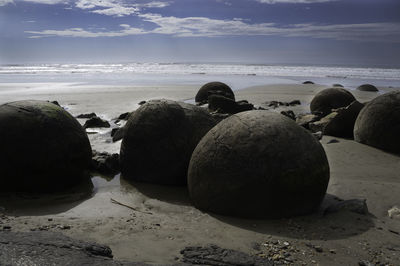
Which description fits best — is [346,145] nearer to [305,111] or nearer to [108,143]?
[108,143]

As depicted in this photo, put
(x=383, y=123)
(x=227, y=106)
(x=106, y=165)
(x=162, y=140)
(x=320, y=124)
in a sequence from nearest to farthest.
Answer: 1. (x=162, y=140)
2. (x=106, y=165)
3. (x=383, y=123)
4. (x=320, y=124)
5. (x=227, y=106)

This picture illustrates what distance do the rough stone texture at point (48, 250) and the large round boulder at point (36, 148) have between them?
5.84ft

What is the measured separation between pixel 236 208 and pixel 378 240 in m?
1.51

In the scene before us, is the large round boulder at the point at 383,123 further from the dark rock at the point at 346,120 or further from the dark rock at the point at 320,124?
the dark rock at the point at 320,124

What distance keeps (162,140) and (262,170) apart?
6.57ft

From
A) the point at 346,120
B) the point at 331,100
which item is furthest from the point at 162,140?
the point at 331,100

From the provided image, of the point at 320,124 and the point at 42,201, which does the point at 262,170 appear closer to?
the point at 42,201

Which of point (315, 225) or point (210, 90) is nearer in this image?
point (315, 225)

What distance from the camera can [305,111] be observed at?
1502 cm

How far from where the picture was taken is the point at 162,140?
5.85m

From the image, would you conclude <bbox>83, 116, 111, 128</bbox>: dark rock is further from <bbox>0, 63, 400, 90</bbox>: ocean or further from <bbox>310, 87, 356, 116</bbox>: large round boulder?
<bbox>0, 63, 400, 90</bbox>: ocean

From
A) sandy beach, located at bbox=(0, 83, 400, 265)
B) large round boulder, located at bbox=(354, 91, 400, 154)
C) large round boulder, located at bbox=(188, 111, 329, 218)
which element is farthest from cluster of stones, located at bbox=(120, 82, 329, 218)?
large round boulder, located at bbox=(354, 91, 400, 154)

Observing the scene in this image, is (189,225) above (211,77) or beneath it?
beneath

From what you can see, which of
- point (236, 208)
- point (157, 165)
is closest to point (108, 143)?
point (157, 165)
